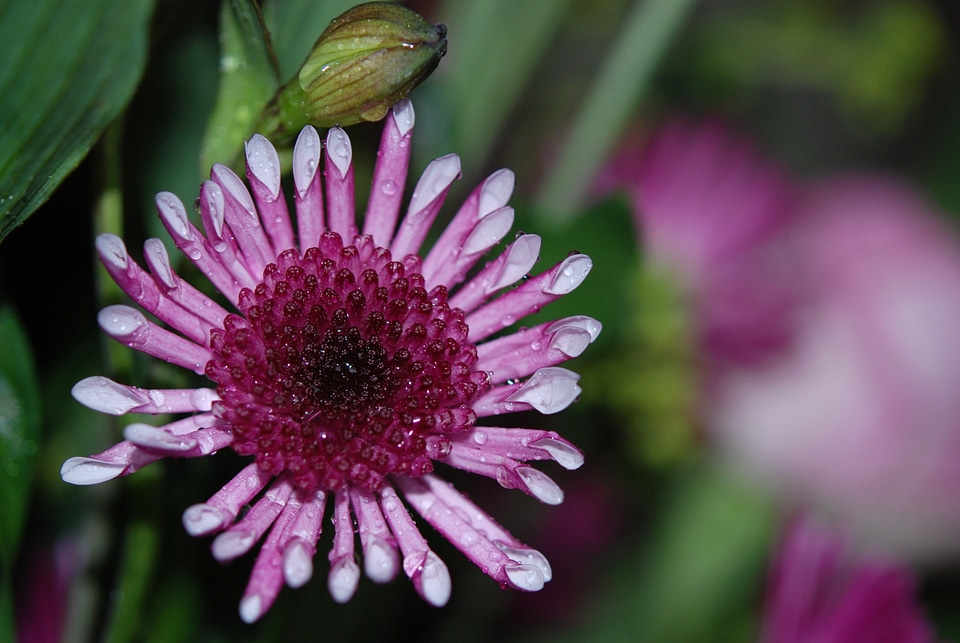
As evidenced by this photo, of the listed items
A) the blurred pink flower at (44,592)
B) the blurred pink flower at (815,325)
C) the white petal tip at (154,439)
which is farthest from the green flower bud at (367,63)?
the blurred pink flower at (815,325)

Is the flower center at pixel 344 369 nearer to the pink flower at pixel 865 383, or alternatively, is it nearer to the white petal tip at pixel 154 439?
the white petal tip at pixel 154 439

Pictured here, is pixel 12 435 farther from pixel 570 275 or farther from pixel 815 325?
pixel 815 325

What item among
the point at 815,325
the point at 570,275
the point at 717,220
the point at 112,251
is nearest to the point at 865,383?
the point at 815,325

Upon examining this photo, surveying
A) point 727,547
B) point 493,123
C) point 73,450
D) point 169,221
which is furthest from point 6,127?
point 727,547

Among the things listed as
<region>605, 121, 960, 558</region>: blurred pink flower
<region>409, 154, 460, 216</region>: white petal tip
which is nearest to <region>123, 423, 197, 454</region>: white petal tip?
<region>409, 154, 460, 216</region>: white petal tip

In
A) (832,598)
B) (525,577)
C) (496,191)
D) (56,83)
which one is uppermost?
(56,83)

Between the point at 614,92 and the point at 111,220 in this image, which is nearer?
the point at 111,220

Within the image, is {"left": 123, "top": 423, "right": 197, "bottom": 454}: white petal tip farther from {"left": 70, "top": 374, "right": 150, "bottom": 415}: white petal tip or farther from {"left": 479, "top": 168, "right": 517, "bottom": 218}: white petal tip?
{"left": 479, "top": 168, "right": 517, "bottom": 218}: white petal tip
